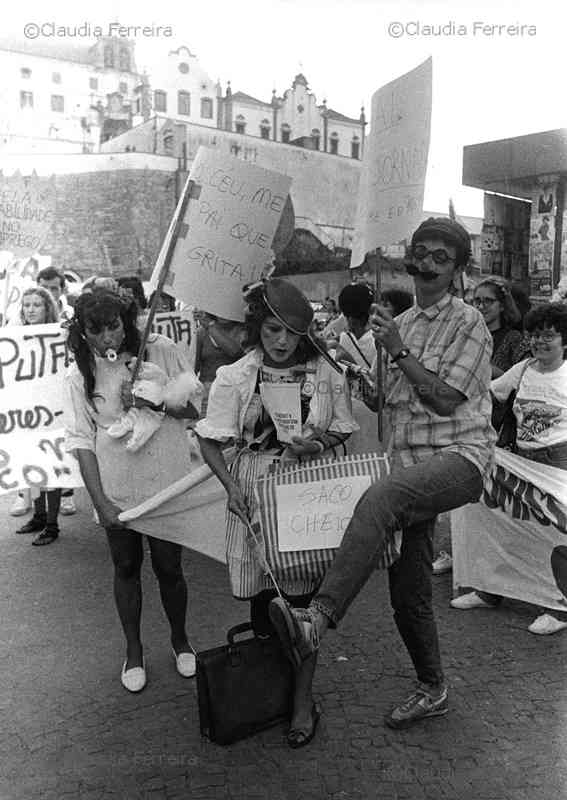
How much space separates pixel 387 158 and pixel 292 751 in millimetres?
2378

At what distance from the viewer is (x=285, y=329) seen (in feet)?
9.34

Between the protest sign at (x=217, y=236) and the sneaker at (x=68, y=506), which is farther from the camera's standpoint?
the sneaker at (x=68, y=506)

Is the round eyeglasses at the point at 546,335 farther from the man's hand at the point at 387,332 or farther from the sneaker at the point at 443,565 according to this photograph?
the sneaker at the point at 443,565

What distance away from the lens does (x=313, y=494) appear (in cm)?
278

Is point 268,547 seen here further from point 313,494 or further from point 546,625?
point 546,625

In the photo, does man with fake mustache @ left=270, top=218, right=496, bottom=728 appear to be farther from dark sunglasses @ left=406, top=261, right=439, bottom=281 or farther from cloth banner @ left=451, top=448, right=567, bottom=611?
cloth banner @ left=451, top=448, right=567, bottom=611

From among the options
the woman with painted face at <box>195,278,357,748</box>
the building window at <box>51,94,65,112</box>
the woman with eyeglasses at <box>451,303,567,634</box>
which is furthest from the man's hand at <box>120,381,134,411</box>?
the building window at <box>51,94,65,112</box>

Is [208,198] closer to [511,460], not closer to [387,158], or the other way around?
[387,158]

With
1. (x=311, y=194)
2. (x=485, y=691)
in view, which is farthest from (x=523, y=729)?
(x=311, y=194)

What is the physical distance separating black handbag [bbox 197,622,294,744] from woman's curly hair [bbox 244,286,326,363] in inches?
41.9

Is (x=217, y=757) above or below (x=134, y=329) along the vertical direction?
below

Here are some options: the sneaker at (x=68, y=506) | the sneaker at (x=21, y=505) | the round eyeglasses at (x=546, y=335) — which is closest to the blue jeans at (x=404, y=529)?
the round eyeglasses at (x=546, y=335)

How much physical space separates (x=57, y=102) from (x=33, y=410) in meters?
35.7

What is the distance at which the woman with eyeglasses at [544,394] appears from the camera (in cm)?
394
